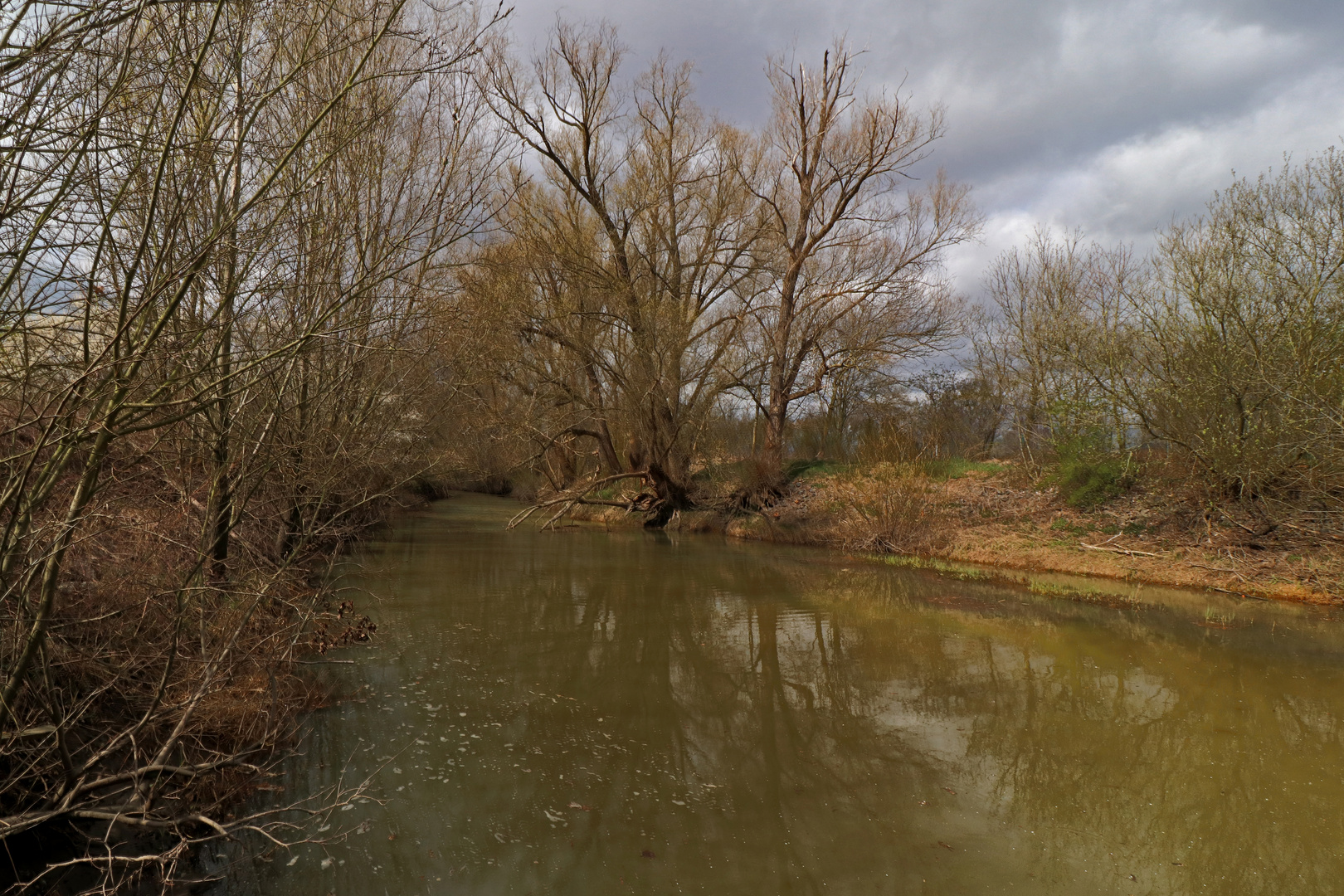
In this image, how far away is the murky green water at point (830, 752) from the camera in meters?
3.99

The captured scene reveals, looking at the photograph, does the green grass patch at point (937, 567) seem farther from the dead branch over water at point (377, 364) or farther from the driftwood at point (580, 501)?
the driftwood at point (580, 501)

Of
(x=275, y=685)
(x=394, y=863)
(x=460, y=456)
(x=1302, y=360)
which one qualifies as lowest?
(x=394, y=863)

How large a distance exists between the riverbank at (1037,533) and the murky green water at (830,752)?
147 centimetres

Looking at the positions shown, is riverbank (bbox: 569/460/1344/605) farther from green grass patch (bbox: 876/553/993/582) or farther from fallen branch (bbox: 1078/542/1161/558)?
green grass patch (bbox: 876/553/993/582)

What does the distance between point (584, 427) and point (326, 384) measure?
38.3 ft

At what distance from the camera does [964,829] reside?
14.6 feet

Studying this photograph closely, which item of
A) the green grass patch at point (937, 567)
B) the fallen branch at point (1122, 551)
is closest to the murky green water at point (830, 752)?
the fallen branch at point (1122, 551)

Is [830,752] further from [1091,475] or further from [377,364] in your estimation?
[1091,475]

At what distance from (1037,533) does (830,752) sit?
11.1 meters

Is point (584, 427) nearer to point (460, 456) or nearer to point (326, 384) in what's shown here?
point (460, 456)

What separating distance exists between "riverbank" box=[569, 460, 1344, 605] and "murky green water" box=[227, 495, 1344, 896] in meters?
1.47

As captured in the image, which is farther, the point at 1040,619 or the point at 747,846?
the point at 1040,619

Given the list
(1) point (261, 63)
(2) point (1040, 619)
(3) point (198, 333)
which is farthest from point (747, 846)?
(2) point (1040, 619)

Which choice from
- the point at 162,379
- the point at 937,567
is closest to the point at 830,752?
the point at 162,379
